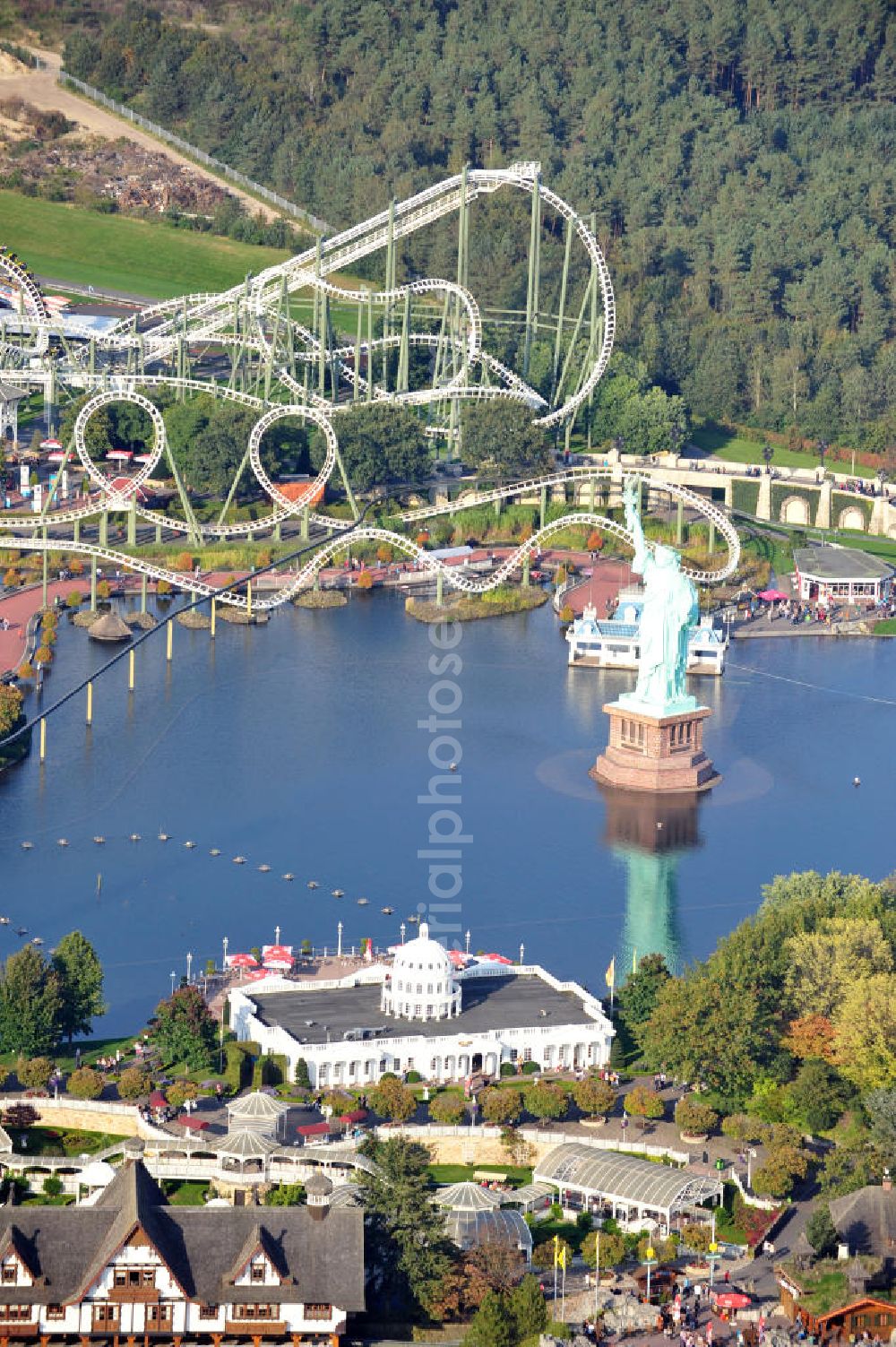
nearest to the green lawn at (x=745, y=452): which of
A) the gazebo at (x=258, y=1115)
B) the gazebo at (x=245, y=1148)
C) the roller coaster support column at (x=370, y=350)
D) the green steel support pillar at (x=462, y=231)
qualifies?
the green steel support pillar at (x=462, y=231)

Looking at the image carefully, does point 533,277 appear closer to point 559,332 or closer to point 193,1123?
point 559,332

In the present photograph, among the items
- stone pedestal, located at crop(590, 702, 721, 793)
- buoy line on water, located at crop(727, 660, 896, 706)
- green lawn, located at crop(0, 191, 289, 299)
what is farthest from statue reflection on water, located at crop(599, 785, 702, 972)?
green lawn, located at crop(0, 191, 289, 299)

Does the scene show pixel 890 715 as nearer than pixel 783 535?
Yes

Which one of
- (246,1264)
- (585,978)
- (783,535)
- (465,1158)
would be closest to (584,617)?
(783,535)

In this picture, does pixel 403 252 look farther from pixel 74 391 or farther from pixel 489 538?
pixel 489 538

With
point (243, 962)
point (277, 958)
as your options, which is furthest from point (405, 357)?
point (243, 962)

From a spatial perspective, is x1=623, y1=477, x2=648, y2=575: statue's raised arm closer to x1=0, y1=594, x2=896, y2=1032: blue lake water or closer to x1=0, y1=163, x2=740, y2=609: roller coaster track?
x1=0, y1=594, x2=896, y2=1032: blue lake water
